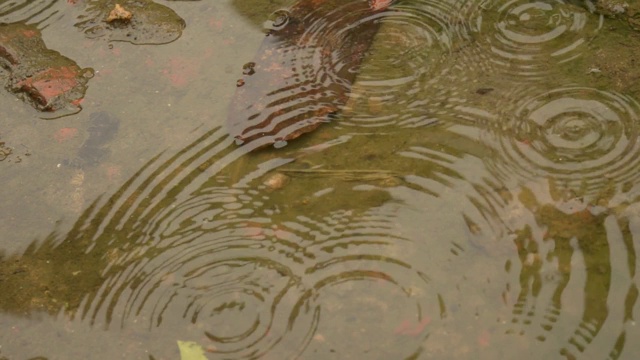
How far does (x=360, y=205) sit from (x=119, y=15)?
1.68 metres

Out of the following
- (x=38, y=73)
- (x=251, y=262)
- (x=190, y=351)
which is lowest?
(x=190, y=351)

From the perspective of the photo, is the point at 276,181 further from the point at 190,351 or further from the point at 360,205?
the point at 190,351

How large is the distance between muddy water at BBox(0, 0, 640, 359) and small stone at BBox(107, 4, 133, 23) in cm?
18

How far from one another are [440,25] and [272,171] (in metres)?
1.15

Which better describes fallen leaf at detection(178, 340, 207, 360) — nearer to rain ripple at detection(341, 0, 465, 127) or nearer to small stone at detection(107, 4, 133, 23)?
rain ripple at detection(341, 0, 465, 127)

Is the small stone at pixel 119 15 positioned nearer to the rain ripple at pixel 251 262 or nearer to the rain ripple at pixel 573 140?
the rain ripple at pixel 251 262

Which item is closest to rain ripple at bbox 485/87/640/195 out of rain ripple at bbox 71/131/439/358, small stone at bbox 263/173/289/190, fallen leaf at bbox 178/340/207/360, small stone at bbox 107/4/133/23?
rain ripple at bbox 71/131/439/358

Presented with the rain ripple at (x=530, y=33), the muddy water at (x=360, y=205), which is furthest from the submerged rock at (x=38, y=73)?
the rain ripple at (x=530, y=33)

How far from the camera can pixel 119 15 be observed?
13.1 ft

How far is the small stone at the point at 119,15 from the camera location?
399 cm

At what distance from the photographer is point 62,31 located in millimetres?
4020

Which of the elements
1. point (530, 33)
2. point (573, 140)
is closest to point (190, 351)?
point (573, 140)

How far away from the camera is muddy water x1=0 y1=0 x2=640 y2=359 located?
2875 mm

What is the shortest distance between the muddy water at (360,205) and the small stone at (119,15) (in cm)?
18
